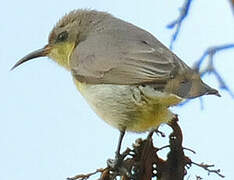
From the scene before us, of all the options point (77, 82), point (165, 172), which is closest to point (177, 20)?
point (165, 172)

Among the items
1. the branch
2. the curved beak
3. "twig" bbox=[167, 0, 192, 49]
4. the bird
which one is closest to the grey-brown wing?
the bird

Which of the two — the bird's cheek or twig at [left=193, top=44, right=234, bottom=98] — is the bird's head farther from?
twig at [left=193, top=44, right=234, bottom=98]

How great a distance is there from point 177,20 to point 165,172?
38.4 inches

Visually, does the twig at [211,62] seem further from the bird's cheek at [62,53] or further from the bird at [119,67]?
the bird's cheek at [62,53]

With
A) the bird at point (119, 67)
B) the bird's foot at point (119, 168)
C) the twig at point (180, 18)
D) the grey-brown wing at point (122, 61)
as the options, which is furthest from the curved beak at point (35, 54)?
the twig at point (180, 18)

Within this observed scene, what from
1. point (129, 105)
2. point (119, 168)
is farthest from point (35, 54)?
point (119, 168)

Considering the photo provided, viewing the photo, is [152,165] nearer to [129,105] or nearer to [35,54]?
[129,105]

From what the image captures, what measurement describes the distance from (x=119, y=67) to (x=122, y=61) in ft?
0.24

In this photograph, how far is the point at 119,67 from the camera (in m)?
4.79

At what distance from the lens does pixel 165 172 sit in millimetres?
2746

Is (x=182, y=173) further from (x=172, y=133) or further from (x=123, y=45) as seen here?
(x=123, y=45)

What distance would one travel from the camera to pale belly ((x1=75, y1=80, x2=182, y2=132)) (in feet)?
13.9

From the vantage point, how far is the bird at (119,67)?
4.22 metres

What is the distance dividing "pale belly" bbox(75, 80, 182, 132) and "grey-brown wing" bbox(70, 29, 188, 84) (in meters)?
0.07
